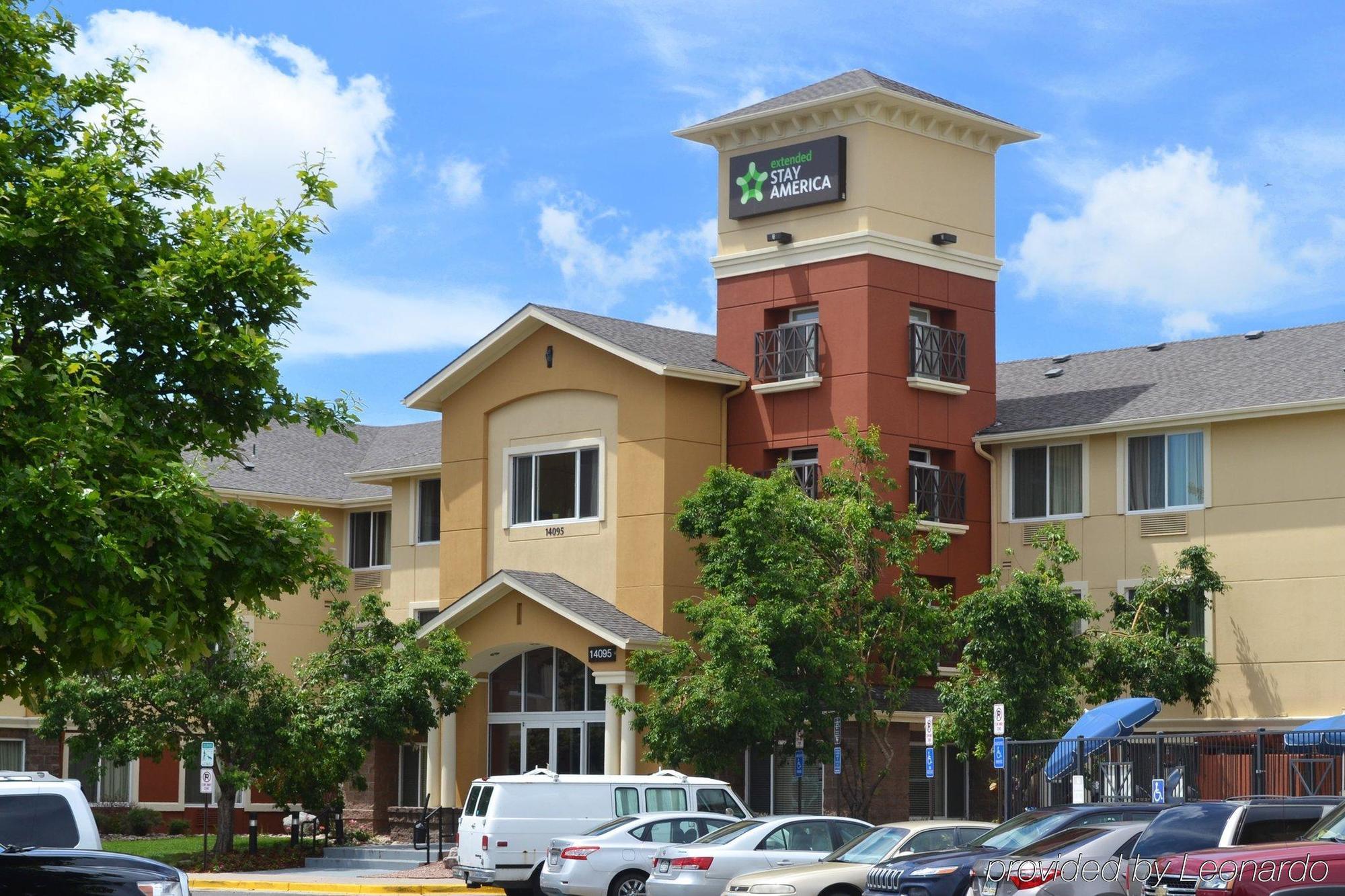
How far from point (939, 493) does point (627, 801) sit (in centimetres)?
1238

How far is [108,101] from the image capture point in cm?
2202

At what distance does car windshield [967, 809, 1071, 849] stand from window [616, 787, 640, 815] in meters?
10.1

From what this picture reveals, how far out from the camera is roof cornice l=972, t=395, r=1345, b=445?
3712cm

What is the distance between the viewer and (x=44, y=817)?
17.8 meters

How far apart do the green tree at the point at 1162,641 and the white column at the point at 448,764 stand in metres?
13.9

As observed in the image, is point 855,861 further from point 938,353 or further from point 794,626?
point 938,353

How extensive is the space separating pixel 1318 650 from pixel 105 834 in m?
29.5

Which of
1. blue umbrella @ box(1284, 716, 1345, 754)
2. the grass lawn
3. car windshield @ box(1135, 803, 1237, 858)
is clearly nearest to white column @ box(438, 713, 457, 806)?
the grass lawn

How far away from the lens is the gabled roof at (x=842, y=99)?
1604 inches

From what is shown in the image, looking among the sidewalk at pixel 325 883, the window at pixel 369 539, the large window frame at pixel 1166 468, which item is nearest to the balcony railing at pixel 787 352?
the large window frame at pixel 1166 468

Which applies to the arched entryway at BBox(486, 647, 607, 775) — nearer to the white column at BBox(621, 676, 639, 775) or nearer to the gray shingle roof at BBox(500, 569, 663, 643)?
the gray shingle roof at BBox(500, 569, 663, 643)

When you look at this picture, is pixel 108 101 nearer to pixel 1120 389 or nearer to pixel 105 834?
pixel 1120 389

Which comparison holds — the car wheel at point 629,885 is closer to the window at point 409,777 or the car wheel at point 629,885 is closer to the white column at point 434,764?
the white column at point 434,764

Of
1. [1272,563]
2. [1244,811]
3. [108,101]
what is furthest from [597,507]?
[1244,811]
